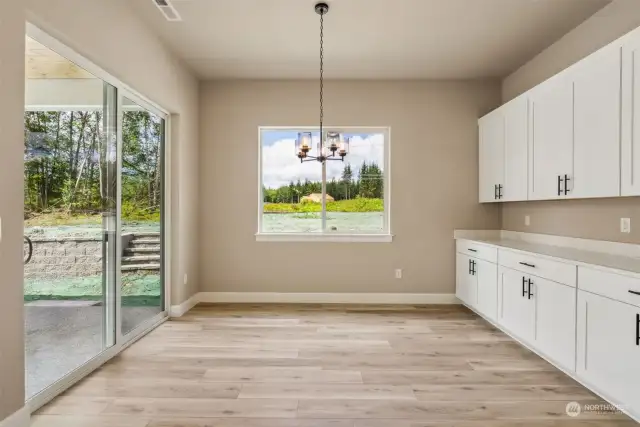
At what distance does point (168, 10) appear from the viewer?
11.7 ft

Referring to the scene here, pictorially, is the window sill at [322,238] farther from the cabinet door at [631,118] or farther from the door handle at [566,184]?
the cabinet door at [631,118]

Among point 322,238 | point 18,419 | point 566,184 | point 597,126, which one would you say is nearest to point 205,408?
point 18,419

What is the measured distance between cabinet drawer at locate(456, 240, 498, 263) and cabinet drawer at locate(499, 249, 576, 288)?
16 cm

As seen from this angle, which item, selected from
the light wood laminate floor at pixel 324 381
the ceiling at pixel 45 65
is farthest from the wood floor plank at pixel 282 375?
the ceiling at pixel 45 65

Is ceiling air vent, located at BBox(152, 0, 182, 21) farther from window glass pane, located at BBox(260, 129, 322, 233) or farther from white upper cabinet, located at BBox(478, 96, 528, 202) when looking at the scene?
white upper cabinet, located at BBox(478, 96, 528, 202)

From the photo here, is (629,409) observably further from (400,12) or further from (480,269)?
(400,12)

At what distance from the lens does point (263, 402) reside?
8.78ft

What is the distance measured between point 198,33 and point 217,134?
1593 millimetres

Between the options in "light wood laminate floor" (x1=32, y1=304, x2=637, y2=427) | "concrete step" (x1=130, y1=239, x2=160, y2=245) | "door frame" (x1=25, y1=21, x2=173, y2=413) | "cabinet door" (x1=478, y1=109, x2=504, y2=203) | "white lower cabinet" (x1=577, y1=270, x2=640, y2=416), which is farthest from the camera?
"cabinet door" (x1=478, y1=109, x2=504, y2=203)

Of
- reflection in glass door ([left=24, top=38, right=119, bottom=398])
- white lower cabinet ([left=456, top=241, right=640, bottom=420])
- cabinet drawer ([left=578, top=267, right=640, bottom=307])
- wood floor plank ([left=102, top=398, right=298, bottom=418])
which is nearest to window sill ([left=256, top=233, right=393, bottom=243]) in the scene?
white lower cabinet ([left=456, top=241, right=640, bottom=420])

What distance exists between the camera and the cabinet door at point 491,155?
4.73m

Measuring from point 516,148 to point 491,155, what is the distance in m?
0.63

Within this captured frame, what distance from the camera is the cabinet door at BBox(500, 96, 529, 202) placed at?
4160 mm

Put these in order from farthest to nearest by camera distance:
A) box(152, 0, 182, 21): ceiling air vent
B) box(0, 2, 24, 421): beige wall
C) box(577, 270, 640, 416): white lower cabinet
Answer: box(152, 0, 182, 21): ceiling air vent → box(577, 270, 640, 416): white lower cabinet → box(0, 2, 24, 421): beige wall
